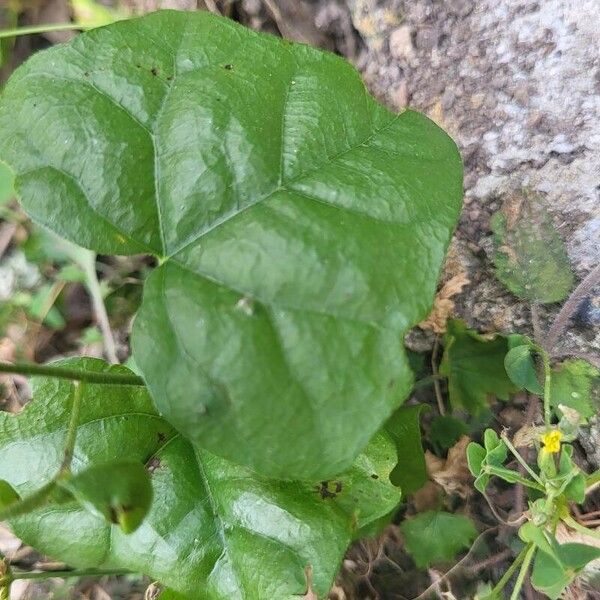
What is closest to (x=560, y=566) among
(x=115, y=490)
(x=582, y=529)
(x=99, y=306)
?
(x=582, y=529)

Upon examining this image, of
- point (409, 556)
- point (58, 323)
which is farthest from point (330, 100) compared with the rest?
point (58, 323)

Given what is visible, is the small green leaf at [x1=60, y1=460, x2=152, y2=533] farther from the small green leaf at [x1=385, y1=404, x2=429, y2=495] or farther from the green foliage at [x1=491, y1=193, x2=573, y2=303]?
the green foliage at [x1=491, y1=193, x2=573, y2=303]

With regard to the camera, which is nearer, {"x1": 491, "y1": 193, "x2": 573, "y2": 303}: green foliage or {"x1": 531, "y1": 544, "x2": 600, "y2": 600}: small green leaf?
{"x1": 531, "y1": 544, "x2": 600, "y2": 600}: small green leaf

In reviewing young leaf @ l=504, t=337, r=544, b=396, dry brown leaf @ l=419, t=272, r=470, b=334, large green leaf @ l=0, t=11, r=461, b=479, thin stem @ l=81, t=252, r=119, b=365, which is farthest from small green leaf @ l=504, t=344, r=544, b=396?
thin stem @ l=81, t=252, r=119, b=365

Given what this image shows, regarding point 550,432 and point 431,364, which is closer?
point 550,432

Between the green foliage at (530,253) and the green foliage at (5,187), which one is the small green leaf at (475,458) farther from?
the green foliage at (5,187)

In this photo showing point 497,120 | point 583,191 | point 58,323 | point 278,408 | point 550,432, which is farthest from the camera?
point 58,323

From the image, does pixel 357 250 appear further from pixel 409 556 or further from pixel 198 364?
pixel 409 556

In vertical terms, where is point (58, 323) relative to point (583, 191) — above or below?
below
